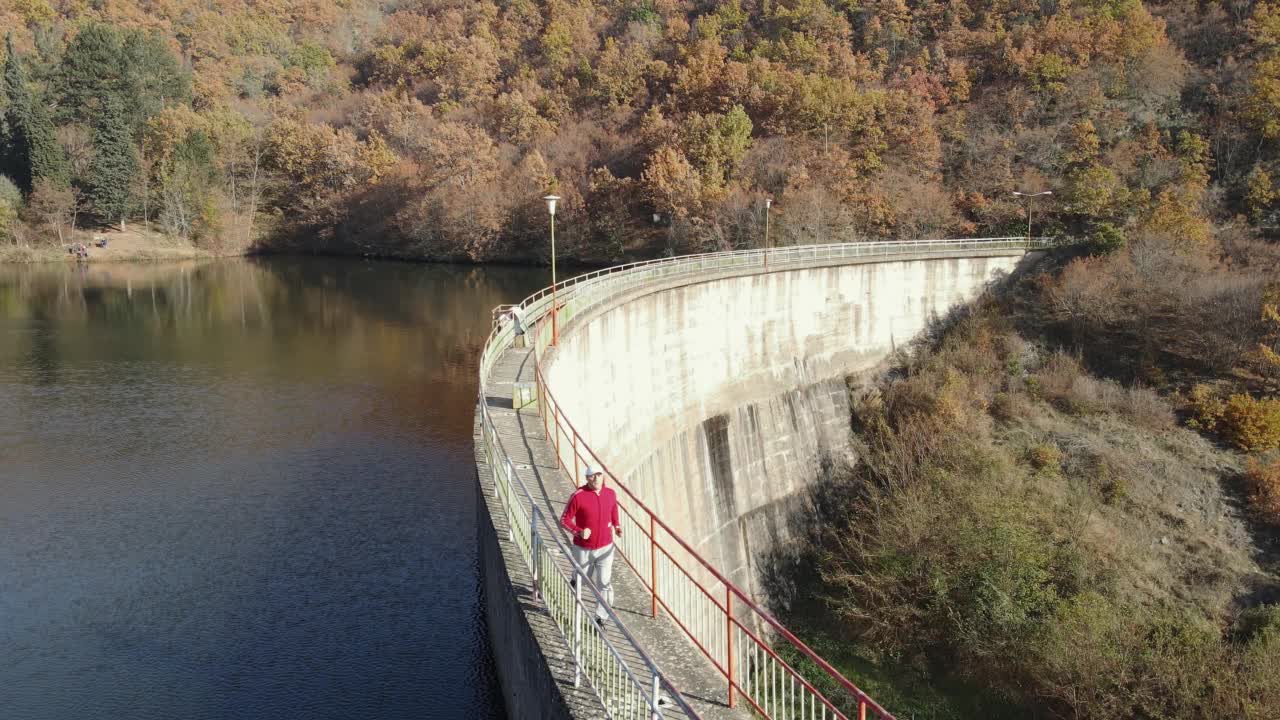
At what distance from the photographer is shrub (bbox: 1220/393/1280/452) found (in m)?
31.5

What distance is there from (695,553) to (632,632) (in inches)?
45.4

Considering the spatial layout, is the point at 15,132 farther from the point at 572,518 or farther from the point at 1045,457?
the point at 572,518

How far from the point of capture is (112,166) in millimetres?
73500

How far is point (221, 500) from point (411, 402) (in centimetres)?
976

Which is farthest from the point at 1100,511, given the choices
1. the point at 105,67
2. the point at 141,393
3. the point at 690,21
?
the point at 105,67

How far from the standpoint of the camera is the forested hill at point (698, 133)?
5425 centimetres

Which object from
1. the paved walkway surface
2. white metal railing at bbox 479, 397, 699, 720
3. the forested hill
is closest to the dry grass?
the paved walkway surface

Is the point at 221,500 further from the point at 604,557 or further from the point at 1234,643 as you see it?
the point at 1234,643

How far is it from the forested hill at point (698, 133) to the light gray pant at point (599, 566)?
41844mm

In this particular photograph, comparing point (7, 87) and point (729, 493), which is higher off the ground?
point (7, 87)

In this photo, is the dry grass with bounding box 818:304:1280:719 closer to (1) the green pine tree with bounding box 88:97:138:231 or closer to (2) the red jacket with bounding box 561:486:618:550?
(2) the red jacket with bounding box 561:486:618:550

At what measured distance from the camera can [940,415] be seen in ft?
115

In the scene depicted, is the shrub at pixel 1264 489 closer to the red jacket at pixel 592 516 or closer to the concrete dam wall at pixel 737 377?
the concrete dam wall at pixel 737 377

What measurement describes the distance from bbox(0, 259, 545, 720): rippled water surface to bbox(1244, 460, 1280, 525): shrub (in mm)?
23041
